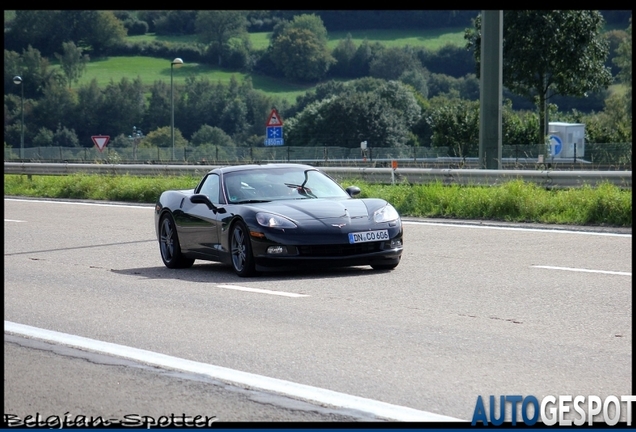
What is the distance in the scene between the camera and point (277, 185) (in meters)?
13.1

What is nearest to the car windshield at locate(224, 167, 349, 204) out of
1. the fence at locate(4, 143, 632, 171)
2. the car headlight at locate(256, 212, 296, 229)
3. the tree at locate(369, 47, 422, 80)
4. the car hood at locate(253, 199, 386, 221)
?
the car hood at locate(253, 199, 386, 221)

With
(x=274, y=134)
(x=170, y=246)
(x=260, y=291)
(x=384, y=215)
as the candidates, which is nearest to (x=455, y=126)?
(x=274, y=134)

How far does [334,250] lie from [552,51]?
37.0 m

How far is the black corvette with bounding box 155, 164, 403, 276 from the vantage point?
39.0 ft

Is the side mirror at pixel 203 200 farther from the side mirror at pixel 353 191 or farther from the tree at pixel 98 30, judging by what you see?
the tree at pixel 98 30

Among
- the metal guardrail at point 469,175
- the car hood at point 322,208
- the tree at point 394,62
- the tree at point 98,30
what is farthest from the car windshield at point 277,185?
the tree at point 394,62

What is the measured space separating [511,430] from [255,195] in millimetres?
7866

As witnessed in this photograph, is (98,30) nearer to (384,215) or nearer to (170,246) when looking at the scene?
(170,246)

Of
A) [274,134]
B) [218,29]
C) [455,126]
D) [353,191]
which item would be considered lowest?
[353,191]

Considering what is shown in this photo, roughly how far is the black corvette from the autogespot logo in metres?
5.81

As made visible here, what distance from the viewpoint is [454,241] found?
15.8 m

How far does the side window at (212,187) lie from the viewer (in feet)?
43.5

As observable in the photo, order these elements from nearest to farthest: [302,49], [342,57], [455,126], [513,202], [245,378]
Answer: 1. [245,378]
2. [513,202]
3. [455,126]
4. [302,49]
5. [342,57]

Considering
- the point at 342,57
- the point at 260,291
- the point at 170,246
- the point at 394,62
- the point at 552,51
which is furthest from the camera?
the point at 394,62
